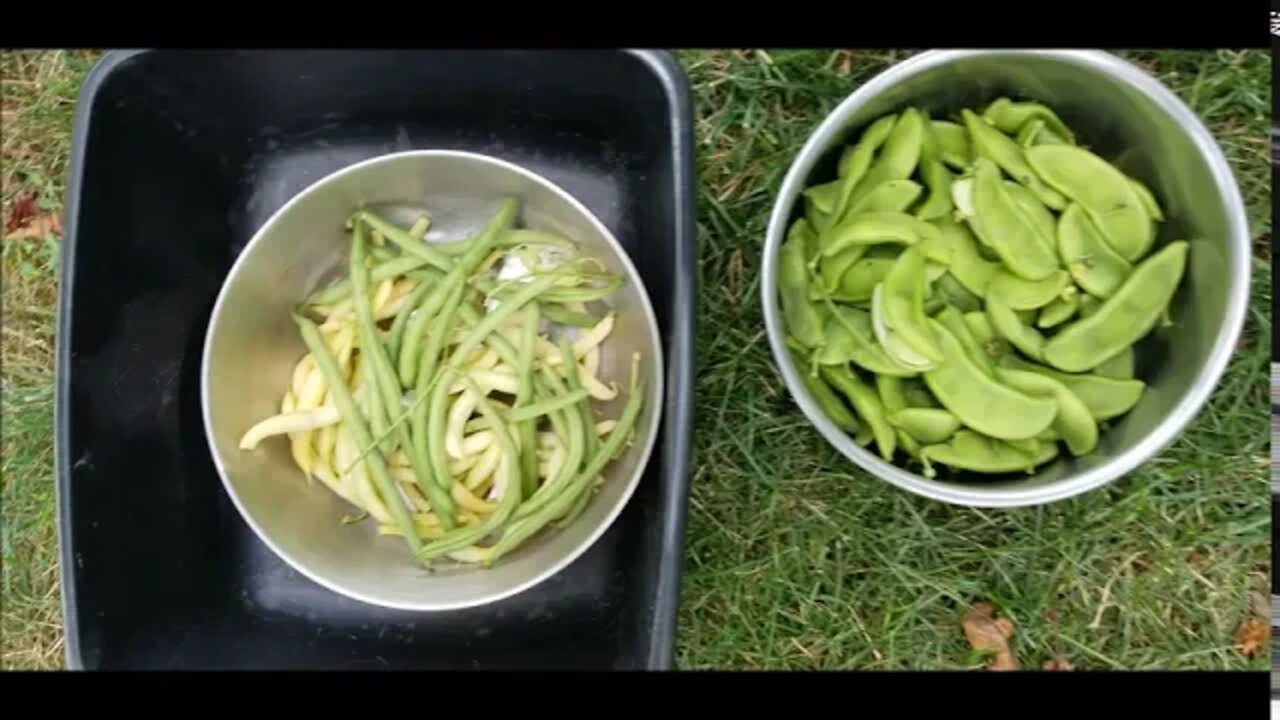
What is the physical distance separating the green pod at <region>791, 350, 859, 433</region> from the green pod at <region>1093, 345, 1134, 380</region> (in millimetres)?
220

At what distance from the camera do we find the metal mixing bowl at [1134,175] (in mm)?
946

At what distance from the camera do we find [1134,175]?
103 cm

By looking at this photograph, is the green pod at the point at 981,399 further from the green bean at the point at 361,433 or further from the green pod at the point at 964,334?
the green bean at the point at 361,433

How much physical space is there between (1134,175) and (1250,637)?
492 millimetres

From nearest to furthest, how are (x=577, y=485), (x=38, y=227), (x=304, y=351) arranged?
(x=577, y=485) → (x=304, y=351) → (x=38, y=227)

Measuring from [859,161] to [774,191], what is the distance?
18 cm

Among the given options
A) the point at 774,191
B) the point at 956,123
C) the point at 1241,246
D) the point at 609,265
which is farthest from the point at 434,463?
the point at 1241,246

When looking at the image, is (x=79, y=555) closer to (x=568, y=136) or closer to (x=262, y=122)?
(x=262, y=122)

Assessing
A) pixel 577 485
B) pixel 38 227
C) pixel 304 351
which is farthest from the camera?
pixel 38 227

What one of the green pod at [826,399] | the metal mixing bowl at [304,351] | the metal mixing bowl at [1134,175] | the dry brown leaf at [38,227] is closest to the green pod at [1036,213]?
the metal mixing bowl at [1134,175]

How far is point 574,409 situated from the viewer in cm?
96

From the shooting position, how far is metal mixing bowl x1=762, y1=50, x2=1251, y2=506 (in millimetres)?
946

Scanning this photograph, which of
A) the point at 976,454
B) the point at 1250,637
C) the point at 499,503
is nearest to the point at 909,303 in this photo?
the point at 976,454

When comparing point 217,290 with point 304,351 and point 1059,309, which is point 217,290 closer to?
point 304,351
